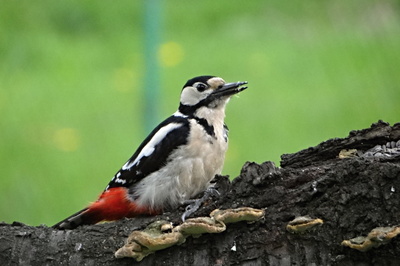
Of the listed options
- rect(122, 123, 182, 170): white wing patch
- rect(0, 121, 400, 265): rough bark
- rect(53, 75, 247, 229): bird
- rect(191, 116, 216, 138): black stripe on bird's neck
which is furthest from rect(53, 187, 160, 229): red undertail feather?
rect(0, 121, 400, 265): rough bark

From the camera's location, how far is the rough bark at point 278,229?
8.92ft

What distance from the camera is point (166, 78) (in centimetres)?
854

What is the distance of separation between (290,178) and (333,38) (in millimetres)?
6479

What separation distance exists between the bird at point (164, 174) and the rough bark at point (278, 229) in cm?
73

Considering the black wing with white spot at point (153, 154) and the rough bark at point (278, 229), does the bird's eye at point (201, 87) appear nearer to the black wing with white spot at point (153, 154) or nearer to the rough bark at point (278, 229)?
the black wing with white spot at point (153, 154)

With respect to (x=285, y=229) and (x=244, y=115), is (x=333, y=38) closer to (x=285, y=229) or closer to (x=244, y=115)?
(x=244, y=115)

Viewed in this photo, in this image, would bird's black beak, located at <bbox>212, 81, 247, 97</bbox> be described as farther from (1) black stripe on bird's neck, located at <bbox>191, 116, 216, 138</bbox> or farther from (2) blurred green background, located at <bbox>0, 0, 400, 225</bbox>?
(2) blurred green background, located at <bbox>0, 0, 400, 225</bbox>

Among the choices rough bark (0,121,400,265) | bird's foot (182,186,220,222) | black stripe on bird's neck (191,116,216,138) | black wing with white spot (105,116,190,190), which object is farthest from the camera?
black stripe on bird's neck (191,116,216,138)

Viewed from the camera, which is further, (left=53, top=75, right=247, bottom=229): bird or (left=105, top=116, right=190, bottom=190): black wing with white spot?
(left=105, top=116, right=190, bottom=190): black wing with white spot

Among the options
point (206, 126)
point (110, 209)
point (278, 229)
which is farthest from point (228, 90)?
point (278, 229)

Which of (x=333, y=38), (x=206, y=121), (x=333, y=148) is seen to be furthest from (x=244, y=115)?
(x=333, y=148)

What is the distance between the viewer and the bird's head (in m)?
4.20

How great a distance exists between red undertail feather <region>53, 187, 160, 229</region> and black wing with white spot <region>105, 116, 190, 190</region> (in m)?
0.07

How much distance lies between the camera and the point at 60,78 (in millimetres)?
8797
